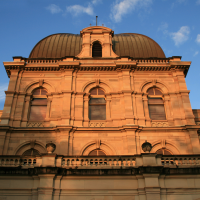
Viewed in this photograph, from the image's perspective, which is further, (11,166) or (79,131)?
(79,131)

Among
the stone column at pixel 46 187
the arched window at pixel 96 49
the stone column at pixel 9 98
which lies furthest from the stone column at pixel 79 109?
the stone column at pixel 46 187

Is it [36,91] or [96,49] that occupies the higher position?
[96,49]

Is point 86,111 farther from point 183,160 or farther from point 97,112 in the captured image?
point 183,160

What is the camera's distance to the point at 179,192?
13375 mm

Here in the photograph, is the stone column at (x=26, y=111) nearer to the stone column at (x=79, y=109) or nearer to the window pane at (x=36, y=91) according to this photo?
the window pane at (x=36, y=91)

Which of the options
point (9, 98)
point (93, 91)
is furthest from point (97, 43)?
point (9, 98)

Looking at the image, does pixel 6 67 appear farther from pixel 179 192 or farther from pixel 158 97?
pixel 179 192

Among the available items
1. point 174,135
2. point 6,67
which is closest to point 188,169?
point 174,135

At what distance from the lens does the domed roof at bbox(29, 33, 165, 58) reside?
1088 inches

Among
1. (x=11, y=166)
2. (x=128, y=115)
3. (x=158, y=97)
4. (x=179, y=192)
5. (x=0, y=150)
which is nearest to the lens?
(x=179, y=192)

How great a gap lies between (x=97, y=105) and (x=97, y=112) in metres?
0.69

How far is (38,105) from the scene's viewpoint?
2284 cm

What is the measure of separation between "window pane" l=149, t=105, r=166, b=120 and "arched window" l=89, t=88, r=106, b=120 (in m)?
4.09

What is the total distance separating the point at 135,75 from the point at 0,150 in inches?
513
